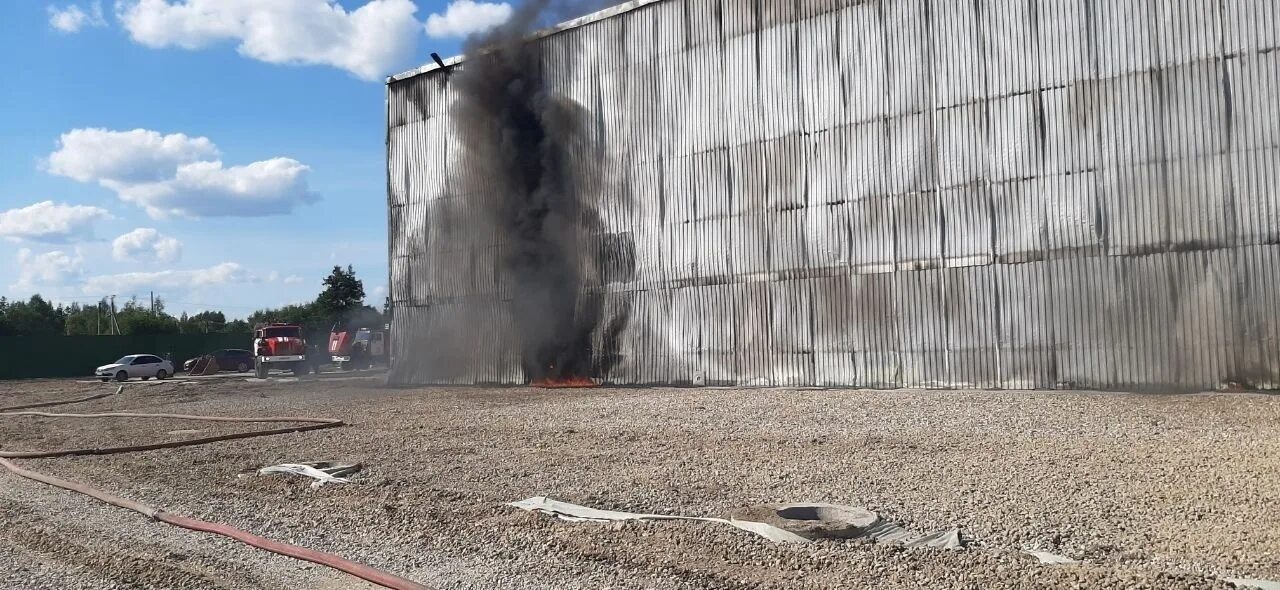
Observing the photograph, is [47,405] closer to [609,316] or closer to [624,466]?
[609,316]

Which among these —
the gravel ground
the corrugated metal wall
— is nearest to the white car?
the corrugated metal wall

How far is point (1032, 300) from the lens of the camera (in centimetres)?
1772

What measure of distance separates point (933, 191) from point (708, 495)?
1209cm

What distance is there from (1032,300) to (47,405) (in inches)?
1019

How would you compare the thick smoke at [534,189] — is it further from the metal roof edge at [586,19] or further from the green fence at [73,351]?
the green fence at [73,351]

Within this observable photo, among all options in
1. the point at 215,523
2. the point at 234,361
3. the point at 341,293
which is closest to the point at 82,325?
the point at 341,293

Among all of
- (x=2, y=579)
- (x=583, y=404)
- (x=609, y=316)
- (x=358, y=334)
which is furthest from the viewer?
(x=358, y=334)

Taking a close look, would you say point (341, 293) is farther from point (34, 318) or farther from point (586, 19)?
point (586, 19)

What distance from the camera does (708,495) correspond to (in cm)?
902

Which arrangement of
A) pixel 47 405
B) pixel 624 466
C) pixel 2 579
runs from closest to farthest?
1. pixel 2 579
2. pixel 624 466
3. pixel 47 405

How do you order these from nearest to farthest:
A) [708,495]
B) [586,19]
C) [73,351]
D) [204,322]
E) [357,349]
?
[708,495], [586,19], [357,349], [73,351], [204,322]

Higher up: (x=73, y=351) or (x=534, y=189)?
(x=534, y=189)

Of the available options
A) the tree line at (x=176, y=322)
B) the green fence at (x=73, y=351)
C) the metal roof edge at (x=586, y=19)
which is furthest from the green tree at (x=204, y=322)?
the metal roof edge at (x=586, y=19)

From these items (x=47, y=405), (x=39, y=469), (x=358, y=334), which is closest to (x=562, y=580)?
(x=39, y=469)
